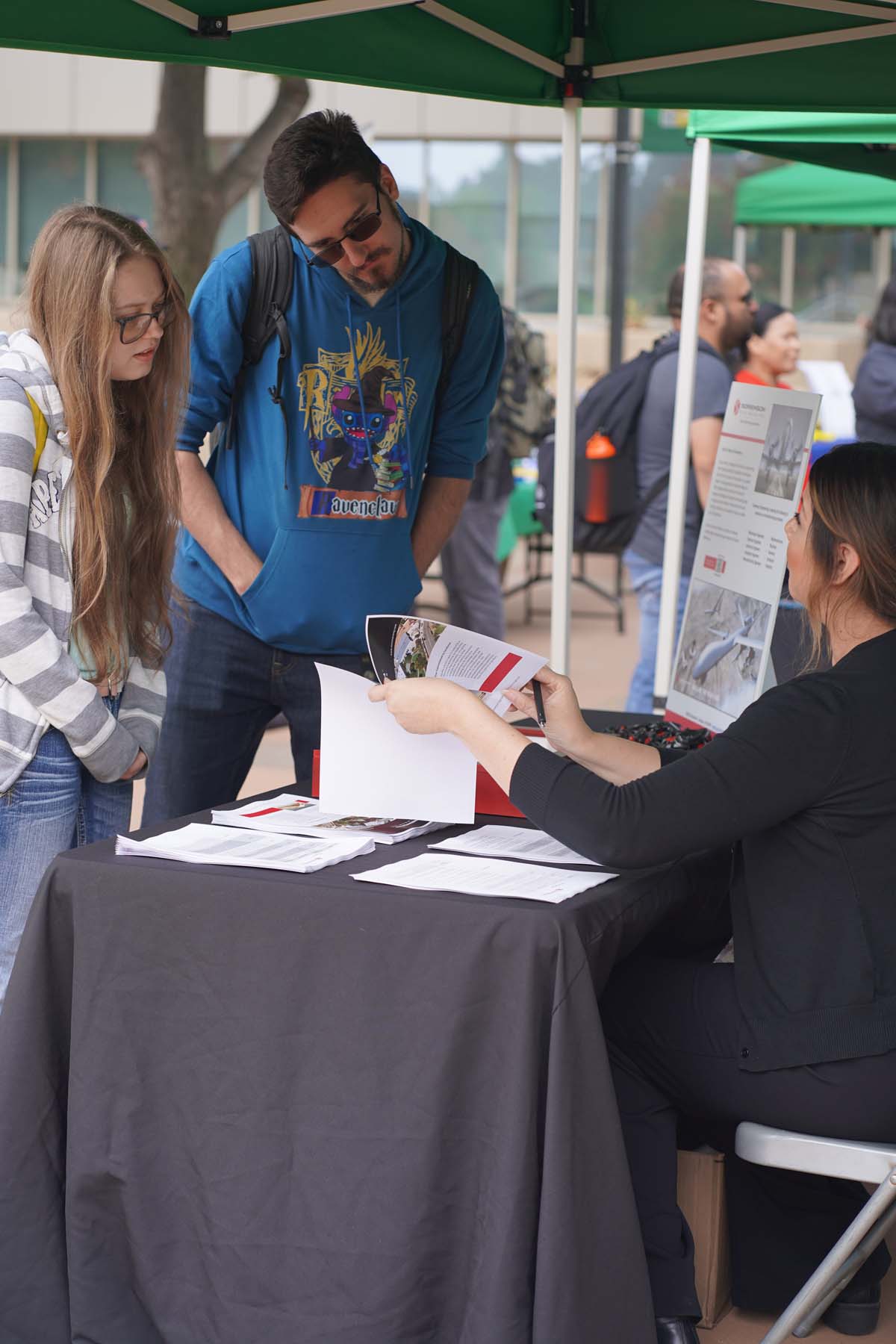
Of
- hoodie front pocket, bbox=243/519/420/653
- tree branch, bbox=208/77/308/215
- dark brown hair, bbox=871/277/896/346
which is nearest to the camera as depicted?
hoodie front pocket, bbox=243/519/420/653

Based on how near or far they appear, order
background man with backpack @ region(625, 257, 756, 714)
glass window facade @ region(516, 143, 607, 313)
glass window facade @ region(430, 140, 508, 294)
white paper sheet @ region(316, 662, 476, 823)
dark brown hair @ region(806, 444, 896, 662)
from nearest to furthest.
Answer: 1. dark brown hair @ region(806, 444, 896, 662)
2. white paper sheet @ region(316, 662, 476, 823)
3. background man with backpack @ region(625, 257, 756, 714)
4. glass window facade @ region(516, 143, 607, 313)
5. glass window facade @ region(430, 140, 508, 294)

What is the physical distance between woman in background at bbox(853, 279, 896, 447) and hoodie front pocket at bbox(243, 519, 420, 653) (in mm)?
2851

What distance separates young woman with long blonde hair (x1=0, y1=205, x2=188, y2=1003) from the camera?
8.17ft

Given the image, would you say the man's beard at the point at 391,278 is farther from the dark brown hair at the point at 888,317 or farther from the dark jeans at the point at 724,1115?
the dark brown hair at the point at 888,317

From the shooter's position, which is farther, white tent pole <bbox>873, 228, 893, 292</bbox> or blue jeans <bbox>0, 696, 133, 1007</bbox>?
white tent pole <bbox>873, 228, 893, 292</bbox>

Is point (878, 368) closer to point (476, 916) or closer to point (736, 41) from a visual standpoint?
point (736, 41)

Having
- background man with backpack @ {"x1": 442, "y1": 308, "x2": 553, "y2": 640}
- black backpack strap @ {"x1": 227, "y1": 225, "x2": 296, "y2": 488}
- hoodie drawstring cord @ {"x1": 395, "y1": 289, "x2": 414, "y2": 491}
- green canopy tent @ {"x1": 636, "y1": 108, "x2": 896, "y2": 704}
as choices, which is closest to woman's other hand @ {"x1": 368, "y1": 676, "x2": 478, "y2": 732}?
black backpack strap @ {"x1": 227, "y1": 225, "x2": 296, "y2": 488}

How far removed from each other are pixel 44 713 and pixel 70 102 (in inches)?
788

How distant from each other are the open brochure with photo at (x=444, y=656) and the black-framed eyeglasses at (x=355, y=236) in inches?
37.8

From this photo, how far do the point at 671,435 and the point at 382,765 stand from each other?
303 cm

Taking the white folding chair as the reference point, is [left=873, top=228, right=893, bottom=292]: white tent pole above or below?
above

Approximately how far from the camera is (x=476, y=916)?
2.04 m

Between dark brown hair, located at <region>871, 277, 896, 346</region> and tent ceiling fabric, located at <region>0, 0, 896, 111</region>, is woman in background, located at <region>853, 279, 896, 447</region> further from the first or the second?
tent ceiling fabric, located at <region>0, 0, 896, 111</region>

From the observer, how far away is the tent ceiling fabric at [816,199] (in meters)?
8.67
